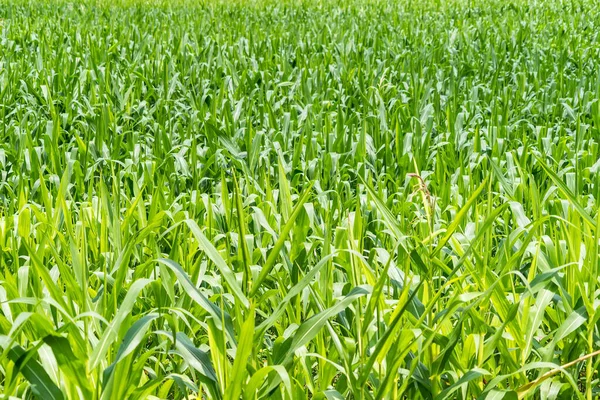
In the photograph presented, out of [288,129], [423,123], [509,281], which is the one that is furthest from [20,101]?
[509,281]

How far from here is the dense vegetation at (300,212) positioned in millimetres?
1906

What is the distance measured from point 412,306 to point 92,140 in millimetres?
3135

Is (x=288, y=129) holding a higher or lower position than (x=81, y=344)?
lower

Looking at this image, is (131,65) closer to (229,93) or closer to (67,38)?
(229,93)

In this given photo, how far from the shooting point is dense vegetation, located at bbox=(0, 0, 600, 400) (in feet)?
6.25

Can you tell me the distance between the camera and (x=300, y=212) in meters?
2.79

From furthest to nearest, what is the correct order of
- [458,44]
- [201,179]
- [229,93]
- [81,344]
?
[458,44] < [229,93] < [201,179] < [81,344]

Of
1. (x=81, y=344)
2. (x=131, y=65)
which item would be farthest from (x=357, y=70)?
(x=81, y=344)

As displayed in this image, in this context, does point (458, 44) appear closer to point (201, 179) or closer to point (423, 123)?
point (423, 123)

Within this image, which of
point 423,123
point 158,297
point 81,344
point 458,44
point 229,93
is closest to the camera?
point 81,344

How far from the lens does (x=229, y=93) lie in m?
5.77

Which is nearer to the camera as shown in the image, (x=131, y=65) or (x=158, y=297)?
(x=158, y=297)

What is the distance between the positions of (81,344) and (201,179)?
88.1 inches

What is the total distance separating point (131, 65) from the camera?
6.92m
